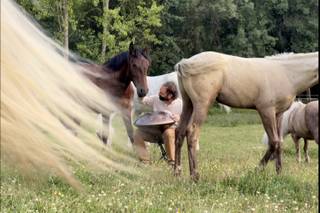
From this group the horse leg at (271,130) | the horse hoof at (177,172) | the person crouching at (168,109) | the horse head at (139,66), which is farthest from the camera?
the horse head at (139,66)

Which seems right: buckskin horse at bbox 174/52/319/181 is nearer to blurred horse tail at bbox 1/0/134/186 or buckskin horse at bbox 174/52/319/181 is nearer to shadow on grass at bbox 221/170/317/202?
shadow on grass at bbox 221/170/317/202

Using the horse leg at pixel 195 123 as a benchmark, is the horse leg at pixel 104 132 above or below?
above

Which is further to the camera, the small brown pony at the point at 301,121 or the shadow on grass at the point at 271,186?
the small brown pony at the point at 301,121

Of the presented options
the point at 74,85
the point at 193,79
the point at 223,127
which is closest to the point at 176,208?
the point at 193,79

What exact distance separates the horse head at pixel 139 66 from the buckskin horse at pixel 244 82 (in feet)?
3.39

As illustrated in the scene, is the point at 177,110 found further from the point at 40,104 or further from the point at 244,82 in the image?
the point at 40,104

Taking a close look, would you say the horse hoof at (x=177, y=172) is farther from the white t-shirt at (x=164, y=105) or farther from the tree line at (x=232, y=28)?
the tree line at (x=232, y=28)

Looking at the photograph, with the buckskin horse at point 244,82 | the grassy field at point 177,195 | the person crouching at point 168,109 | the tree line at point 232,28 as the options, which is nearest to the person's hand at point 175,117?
the person crouching at point 168,109

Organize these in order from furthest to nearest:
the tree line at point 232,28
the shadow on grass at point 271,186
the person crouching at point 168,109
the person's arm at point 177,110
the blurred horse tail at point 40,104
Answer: the tree line at point 232,28, the person's arm at point 177,110, the person crouching at point 168,109, the shadow on grass at point 271,186, the blurred horse tail at point 40,104

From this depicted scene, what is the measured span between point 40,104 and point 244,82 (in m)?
4.67

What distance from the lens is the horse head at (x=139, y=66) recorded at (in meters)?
6.27

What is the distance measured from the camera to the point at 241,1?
1236 inches

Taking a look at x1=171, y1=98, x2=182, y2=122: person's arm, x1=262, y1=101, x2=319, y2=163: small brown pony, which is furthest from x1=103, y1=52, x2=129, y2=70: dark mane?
x1=262, y1=101, x2=319, y2=163: small brown pony

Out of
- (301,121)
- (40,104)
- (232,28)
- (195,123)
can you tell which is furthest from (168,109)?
(232,28)
